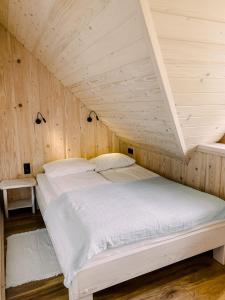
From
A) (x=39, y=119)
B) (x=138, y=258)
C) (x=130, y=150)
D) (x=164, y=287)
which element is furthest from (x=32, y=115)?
(x=164, y=287)

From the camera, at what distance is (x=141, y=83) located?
1686 millimetres

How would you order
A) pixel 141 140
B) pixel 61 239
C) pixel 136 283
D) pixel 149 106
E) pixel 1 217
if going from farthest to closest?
pixel 141 140 → pixel 1 217 → pixel 149 106 → pixel 136 283 → pixel 61 239

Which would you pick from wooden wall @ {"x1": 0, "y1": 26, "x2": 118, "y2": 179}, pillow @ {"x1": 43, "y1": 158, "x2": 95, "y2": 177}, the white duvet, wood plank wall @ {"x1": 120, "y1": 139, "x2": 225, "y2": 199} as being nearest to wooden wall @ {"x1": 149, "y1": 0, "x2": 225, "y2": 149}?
wood plank wall @ {"x1": 120, "y1": 139, "x2": 225, "y2": 199}

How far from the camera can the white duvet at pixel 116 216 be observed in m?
1.46

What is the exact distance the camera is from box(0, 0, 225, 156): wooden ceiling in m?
1.24

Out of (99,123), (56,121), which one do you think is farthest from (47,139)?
(99,123)

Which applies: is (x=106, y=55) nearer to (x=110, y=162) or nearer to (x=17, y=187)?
(x=110, y=162)

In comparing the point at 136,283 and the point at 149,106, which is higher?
the point at 149,106

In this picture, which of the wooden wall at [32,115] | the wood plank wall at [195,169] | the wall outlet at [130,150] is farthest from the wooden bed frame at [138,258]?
the wooden wall at [32,115]

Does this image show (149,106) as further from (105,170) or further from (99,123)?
(99,123)

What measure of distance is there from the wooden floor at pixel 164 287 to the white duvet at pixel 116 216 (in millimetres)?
270

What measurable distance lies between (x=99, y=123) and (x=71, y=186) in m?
1.24

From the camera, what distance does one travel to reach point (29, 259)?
6.57 feet

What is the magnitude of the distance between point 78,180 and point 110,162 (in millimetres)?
627
